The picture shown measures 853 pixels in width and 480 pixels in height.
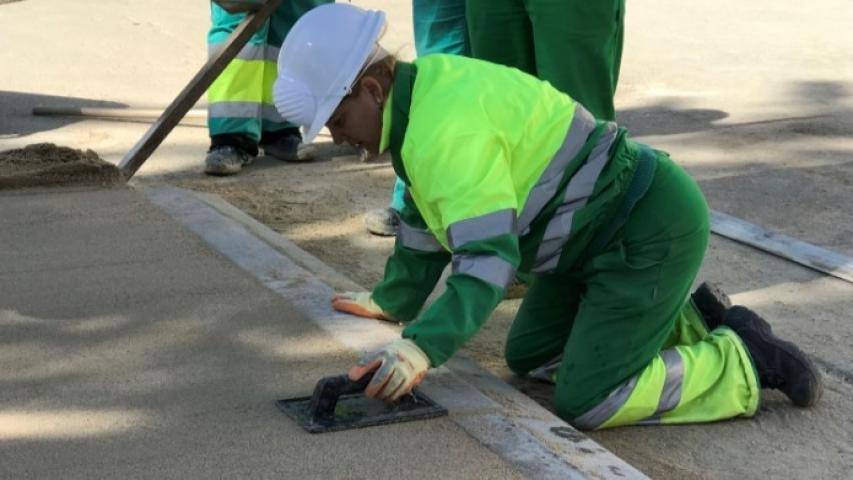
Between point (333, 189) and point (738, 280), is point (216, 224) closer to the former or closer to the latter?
point (333, 189)

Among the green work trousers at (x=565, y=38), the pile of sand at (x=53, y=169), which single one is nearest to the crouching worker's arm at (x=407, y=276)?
the green work trousers at (x=565, y=38)

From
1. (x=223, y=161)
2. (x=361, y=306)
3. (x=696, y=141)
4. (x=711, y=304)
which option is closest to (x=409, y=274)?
(x=361, y=306)

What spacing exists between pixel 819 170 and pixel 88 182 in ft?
9.52

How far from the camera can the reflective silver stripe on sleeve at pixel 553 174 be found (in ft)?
9.62

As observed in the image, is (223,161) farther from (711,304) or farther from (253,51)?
(711,304)

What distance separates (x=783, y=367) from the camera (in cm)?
329

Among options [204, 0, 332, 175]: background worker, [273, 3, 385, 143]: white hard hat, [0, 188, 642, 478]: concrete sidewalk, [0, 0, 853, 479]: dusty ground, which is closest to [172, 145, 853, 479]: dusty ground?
[0, 0, 853, 479]: dusty ground

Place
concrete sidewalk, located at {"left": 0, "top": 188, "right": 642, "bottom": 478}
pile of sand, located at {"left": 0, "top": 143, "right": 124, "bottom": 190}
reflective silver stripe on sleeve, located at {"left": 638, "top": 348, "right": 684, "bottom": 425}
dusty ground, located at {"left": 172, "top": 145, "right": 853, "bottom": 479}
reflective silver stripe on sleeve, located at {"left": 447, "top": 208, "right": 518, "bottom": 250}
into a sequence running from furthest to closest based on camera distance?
pile of sand, located at {"left": 0, "top": 143, "right": 124, "bottom": 190} → reflective silver stripe on sleeve, located at {"left": 638, "top": 348, "right": 684, "bottom": 425} → dusty ground, located at {"left": 172, "top": 145, "right": 853, "bottom": 479} → reflective silver stripe on sleeve, located at {"left": 447, "top": 208, "right": 518, "bottom": 250} → concrete sidewalk, located at {"left": 0, "top": 188, "right": 642, "bottom": 478}

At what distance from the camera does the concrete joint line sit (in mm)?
2682

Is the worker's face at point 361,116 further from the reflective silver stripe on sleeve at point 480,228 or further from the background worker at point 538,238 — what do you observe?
the reflective silver stripe on sleeve at point 480,228

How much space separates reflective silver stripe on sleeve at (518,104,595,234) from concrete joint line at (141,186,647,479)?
0.39 metres

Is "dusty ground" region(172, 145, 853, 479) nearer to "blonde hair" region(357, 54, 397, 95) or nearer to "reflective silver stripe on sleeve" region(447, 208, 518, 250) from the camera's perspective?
"reflective silver stripe on sleeve" region(447, 208, 518, 250)

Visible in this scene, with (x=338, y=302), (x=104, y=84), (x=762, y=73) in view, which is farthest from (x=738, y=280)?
(x=104, y=84)

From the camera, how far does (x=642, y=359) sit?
10.4 feet
